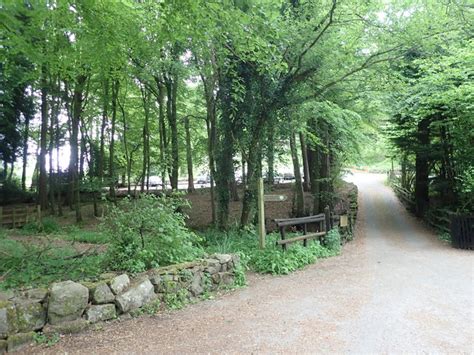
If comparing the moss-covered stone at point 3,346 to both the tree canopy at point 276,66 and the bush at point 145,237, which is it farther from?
the tree canopy at point 276,66

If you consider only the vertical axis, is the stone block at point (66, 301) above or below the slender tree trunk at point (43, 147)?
below

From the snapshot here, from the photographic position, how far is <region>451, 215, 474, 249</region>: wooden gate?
1029cm

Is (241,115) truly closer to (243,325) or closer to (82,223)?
(243,325)

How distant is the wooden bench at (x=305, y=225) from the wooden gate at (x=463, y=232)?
3.68 m

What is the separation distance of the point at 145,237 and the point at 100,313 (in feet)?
4.57

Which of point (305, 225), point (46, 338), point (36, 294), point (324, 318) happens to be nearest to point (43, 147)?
point (305, 225)

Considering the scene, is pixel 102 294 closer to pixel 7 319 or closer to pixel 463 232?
pixel 7 319

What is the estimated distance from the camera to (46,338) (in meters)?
3.99

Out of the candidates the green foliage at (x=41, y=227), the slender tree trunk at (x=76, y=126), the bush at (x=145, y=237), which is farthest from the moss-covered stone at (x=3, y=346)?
the slender tree trunk at (x=76, y=126)

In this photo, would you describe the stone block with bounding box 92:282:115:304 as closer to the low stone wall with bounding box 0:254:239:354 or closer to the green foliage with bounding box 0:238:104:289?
the low stone wall with bounding box 0:254:239:354

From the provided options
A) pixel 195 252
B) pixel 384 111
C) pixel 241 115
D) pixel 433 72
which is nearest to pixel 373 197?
pixel 384 111

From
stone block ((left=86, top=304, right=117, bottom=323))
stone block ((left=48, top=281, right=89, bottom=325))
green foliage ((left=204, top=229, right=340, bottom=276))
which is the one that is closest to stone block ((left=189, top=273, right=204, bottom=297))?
green foliage ((left=204, top=229, right=340, bottom=276))

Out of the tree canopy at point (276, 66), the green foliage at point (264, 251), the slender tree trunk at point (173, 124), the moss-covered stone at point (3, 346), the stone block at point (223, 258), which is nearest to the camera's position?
the moss-covered stone at point (3, 346)

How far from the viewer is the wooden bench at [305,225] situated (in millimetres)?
8312
